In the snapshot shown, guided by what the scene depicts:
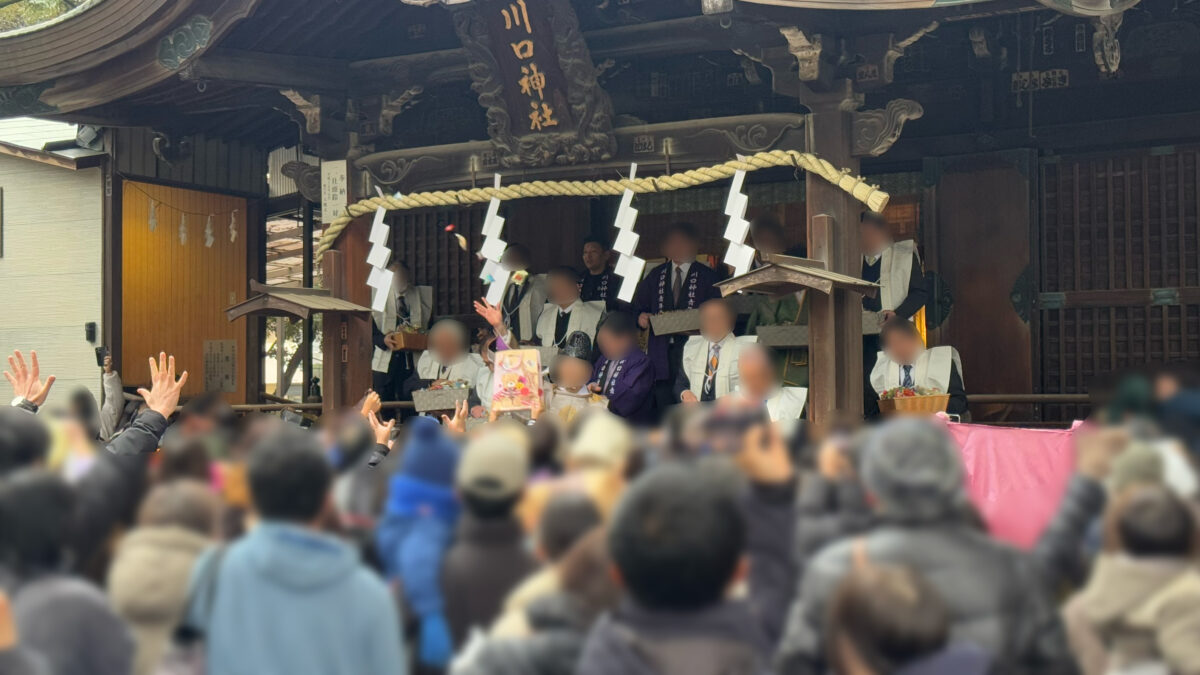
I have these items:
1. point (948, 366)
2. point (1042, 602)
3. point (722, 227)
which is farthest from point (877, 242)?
point (1042, 602)

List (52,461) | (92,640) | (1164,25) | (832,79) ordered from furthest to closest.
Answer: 1. (1164,25)
2. (832,79)
3. (52,461)
4. (92,640)

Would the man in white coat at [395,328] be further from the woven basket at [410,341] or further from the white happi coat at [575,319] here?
the white happi coat at [575,319]

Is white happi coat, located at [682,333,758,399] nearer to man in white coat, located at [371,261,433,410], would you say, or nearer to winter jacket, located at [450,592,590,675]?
man in white coat, located at [371,261,433,410]

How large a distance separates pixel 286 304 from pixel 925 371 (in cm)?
459

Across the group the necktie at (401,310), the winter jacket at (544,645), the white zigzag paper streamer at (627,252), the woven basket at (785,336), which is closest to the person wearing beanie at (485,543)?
the winter jacket at (544,645)

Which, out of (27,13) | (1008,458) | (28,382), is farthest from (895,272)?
(27,13)

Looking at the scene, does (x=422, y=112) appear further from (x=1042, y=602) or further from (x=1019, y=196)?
(x=1042, y=602)

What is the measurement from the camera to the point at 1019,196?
29.7 feet

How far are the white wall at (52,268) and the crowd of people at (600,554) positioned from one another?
7.66 metres

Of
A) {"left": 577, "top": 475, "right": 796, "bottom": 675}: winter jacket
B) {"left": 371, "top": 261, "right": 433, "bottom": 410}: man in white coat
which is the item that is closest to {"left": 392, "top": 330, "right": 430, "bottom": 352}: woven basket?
{"left": 371, "top": 261, "right": 433, "bottom": 410}: man in white coat

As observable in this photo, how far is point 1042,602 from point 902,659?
1.35 ft

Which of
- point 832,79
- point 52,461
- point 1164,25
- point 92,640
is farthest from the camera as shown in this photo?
point 1164,25

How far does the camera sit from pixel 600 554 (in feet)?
9.62

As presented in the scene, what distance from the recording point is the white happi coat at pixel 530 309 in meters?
10.0
